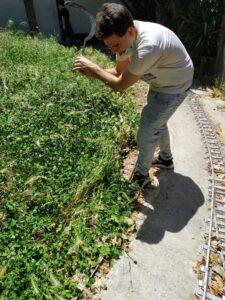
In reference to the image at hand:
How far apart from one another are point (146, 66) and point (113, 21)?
21.4 inches

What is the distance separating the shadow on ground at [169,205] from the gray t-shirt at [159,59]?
1.50 meters

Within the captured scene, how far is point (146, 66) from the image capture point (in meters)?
3.77

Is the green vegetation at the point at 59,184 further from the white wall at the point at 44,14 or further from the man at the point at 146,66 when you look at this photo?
the white wall at the point at 44,14

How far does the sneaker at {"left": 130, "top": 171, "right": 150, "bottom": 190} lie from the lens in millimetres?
4934

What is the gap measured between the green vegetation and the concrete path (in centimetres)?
24

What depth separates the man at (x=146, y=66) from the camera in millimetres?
3598

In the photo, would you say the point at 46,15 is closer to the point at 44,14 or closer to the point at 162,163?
the point at 44,14

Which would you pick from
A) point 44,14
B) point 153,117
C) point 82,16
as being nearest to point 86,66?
point 153,117

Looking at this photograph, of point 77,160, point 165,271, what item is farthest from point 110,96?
point 165,271

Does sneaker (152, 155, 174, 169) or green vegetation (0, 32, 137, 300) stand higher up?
green vegetation (0, 32, 137, 300)

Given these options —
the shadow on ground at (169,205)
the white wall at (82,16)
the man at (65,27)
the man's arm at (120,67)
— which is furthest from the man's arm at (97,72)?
the white wall at (82,16)

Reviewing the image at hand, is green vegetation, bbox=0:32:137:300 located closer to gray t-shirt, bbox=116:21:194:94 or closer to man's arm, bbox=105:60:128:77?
man's arm, bbox=105:60:128:77

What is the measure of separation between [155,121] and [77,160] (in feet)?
4.23

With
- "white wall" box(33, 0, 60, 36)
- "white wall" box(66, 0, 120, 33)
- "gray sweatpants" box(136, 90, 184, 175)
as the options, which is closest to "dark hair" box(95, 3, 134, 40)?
"gray sweatpants" box(136, 90, 184, 175)
